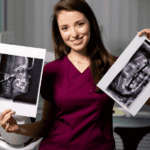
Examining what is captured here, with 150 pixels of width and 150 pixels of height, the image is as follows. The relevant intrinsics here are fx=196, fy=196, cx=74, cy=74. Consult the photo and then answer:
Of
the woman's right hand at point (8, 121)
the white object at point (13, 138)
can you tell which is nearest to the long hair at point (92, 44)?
the woman's right hand at point (8, 121)

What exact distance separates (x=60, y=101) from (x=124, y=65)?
28cm

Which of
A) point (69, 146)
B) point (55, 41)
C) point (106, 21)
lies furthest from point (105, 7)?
point (69, 146)

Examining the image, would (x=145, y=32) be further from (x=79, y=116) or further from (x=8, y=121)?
(x=8, y=121)

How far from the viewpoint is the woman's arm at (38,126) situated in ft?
2.50

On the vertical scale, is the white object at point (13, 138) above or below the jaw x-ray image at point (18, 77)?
below

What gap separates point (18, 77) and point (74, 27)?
278 mm

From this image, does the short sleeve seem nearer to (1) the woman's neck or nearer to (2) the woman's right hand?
(1) the woman's neck

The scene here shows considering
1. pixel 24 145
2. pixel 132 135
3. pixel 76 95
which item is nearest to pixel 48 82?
pixel 76 95

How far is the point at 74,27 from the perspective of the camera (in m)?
0.74

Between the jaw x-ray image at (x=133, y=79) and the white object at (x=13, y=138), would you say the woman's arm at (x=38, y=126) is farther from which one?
the jaw x-ray image at (x=133, y=79)

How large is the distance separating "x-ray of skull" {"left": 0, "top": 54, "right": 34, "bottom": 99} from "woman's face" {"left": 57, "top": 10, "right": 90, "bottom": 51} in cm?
17

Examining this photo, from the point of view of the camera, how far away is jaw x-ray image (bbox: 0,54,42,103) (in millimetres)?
710

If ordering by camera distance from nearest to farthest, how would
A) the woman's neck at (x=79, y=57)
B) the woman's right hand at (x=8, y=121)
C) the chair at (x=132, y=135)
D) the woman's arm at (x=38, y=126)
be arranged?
1. the woman's right hand at (x=8, y=121)
2. the woman's arm at (x=38, y=126)
3. the woman's neck at (x=79, y=57)
4. the chair at (x=132, y=135)

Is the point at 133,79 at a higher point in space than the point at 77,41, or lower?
lower
